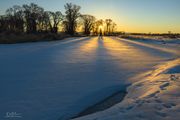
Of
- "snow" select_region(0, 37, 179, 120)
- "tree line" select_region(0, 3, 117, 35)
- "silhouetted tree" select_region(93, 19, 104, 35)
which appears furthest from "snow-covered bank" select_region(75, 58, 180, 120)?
"silhouetted tree" select_region(93, 19, 104, 35)

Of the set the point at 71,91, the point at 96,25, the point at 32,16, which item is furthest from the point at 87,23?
the point at 71,91

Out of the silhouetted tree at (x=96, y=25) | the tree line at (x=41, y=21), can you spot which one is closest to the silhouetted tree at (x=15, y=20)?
the tree line at (x=41, y=21)

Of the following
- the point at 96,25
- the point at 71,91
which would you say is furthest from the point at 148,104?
the point at 96,25

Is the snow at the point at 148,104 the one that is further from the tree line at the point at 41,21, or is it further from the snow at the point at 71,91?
the tree line at the point at 41,21

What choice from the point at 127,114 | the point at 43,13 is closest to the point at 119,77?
the point at 127,114

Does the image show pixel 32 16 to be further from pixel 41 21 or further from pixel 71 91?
pixel 71 91

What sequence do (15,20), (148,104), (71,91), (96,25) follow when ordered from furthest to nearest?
(96,25), (15,20), (71,91), (148,104)

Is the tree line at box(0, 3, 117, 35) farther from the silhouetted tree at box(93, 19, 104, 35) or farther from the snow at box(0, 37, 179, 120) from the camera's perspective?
the snow at box(0, 37, 179, 120)

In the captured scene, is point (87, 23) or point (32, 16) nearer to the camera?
point (32, 16)

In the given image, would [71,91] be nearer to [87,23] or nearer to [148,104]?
[148,104]

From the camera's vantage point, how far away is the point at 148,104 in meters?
3.69

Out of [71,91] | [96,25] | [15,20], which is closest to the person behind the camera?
[71,91]

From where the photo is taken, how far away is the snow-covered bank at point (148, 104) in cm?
A: 322

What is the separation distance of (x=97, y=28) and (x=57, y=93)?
9074cm
